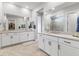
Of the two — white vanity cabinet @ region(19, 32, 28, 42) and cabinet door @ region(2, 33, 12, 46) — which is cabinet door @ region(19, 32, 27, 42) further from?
cabinet door @ region(2, 33, 12, 46)

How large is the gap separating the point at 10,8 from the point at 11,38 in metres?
1.86

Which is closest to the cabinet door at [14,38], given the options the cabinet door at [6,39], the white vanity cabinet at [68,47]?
the cabinet door at [6,39]

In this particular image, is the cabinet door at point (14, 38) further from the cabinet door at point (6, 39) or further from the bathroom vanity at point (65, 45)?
the bathroom vanity at point (65, 45)

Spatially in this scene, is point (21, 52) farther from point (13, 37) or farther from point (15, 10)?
point (15, 10)

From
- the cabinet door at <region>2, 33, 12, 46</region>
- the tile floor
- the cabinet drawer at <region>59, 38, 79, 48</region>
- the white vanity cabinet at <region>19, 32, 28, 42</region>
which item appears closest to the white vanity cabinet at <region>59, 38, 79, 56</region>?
the cabinet drawer at <region>59, 38, 79, 48</region>

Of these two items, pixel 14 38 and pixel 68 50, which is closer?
pixel 68 50

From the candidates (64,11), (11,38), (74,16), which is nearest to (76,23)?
(74,16)

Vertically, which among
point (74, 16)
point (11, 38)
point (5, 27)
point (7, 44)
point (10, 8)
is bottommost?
point (7, 44)

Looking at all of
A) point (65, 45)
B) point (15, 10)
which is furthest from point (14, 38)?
point (65, 45)

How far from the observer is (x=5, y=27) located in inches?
161

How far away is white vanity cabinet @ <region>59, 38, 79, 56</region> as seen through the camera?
1.53 meters

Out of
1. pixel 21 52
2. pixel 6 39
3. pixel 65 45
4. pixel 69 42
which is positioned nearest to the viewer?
pixel 69 42

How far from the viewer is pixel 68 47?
170cm

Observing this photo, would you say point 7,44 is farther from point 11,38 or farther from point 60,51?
point 60,51
